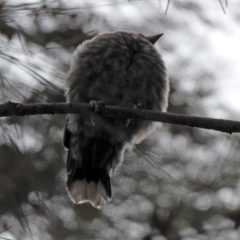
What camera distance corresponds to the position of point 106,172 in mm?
3512

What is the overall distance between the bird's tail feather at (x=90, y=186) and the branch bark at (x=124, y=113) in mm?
972

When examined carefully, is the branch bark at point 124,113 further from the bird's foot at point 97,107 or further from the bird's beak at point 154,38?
the bird's beak at point 154,38

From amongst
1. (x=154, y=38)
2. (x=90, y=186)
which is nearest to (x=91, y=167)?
(x=90, y=186)

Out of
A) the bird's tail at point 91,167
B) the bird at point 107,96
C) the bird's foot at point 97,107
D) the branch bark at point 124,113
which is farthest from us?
the bird's tail at point 91,167

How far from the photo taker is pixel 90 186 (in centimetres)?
348

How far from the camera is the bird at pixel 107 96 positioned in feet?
10.5

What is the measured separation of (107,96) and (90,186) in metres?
0.65

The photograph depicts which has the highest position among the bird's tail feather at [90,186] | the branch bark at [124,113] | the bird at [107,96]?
the branch bark at [124,113]

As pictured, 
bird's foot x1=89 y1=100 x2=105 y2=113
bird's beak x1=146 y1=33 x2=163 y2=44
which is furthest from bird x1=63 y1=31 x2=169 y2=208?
bird's foot x1=89 y1=100 x2=105 y2=113

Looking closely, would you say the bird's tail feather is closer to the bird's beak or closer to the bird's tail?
the bird's tail

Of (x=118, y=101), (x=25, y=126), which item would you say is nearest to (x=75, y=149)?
(x=118, y=101)

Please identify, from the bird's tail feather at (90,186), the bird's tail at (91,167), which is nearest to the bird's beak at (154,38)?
the bird's tail at (91,167)

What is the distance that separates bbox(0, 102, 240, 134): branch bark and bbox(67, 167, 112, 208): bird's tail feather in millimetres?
972

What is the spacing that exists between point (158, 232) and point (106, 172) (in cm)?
54
